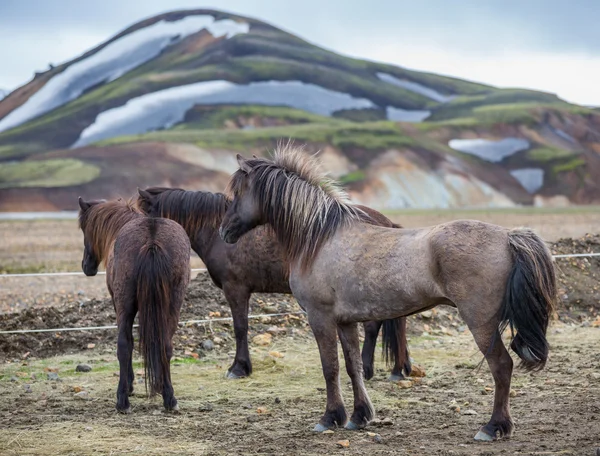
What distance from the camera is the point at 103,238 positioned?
24.8 feet

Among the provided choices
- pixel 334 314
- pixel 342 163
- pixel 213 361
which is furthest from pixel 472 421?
pixel 342 163

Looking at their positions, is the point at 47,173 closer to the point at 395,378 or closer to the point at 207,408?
the point at 395,378

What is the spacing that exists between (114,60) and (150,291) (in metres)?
46.1

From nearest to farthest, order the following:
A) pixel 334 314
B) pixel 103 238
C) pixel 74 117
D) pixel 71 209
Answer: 1. pixel 334 314
2. pixel 103 238
3. pixel 71 209
4. pixel 74 117

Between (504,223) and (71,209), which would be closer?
(504,223)

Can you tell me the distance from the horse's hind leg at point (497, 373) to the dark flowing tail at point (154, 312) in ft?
8.49

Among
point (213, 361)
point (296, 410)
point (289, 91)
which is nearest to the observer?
point (296, 410)

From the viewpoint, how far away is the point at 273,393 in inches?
284

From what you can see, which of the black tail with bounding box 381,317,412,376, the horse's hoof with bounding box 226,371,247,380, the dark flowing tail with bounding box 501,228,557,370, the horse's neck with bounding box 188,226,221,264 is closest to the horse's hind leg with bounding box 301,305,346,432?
the dark flowing tail with bounding box 501,228,557,370

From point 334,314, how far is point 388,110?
45531 millimetres

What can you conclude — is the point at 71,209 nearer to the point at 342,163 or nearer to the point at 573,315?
the point at 342,163

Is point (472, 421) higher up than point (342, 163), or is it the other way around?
point (342, 163)

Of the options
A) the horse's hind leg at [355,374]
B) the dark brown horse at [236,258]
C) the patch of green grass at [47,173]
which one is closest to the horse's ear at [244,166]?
the horse's hind leg at [355,374]

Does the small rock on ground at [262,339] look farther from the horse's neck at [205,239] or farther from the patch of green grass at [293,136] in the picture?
the patch of green grass at [293,136]
